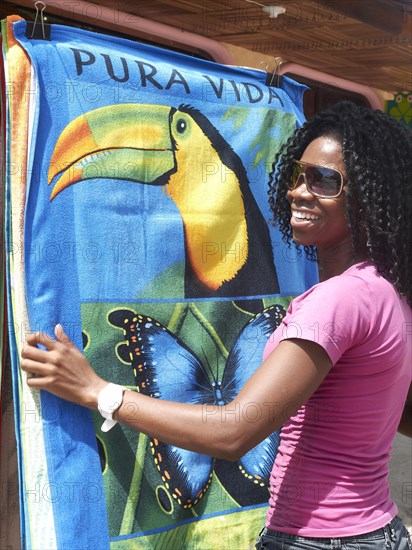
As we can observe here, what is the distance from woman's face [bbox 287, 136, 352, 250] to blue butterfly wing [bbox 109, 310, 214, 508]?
0.47 m

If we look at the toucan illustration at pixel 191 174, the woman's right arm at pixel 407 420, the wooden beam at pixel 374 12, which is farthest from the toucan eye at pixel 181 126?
the wooden beam at pixel 374 12

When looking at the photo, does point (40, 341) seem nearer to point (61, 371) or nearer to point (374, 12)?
point (61, 371)

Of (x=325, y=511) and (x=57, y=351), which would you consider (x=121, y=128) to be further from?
(x=325, y=511)

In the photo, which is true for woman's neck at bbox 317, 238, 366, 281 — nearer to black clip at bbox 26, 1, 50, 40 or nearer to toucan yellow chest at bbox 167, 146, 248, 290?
toucan yellow chest at bbox 167, 146, 248, 290

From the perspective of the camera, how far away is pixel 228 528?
208 cm

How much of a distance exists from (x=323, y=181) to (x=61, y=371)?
0.69m

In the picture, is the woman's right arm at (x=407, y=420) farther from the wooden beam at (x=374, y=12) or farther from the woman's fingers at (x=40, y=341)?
the wooden beam at (x=374, y=12)

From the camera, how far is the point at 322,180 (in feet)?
5.72

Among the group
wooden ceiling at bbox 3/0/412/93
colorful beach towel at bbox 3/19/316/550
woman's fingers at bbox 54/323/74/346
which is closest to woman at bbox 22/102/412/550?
woman's fingers at bbox 54/323/74/346

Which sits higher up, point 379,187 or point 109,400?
point 379,187

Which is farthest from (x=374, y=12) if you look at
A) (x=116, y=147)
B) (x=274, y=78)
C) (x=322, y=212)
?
(x=322, y=212)

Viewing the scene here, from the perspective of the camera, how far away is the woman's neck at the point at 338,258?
5.60 feet

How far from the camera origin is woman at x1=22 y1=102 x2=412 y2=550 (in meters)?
1.49

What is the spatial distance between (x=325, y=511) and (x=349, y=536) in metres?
0.07
